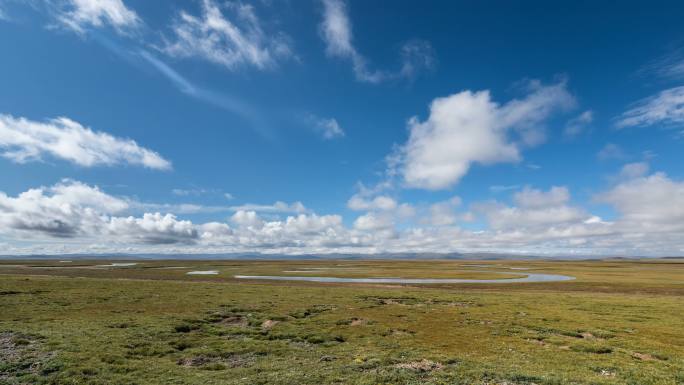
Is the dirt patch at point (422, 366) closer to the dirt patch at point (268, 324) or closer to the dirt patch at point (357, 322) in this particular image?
the dirt patch at point (357, 322)

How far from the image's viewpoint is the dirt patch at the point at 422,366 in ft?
65.1

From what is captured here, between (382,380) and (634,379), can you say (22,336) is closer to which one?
(382,380)

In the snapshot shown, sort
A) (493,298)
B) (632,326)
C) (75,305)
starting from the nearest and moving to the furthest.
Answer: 1. (632,326)
2. (75,305)
3. (493,298)

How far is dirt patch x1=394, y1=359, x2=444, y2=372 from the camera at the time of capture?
65.1ft

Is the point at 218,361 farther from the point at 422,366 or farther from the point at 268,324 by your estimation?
the point at 422,366

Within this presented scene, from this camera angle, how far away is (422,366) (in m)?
20.4

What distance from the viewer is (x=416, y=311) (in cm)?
4138

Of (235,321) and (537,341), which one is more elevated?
(537,341)

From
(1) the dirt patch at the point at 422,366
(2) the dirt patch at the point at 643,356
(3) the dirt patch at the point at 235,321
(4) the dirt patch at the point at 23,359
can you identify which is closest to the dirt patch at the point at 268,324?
(3) the dirt patch at the point at 235,321

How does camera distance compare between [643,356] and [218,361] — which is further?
[643,356]

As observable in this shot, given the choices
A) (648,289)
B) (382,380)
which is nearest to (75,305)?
(382,380)

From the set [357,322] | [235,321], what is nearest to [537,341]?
[357,322]

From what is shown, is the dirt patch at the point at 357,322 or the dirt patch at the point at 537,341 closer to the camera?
the dirt patch at the point at 537,341

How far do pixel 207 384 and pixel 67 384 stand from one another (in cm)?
708
